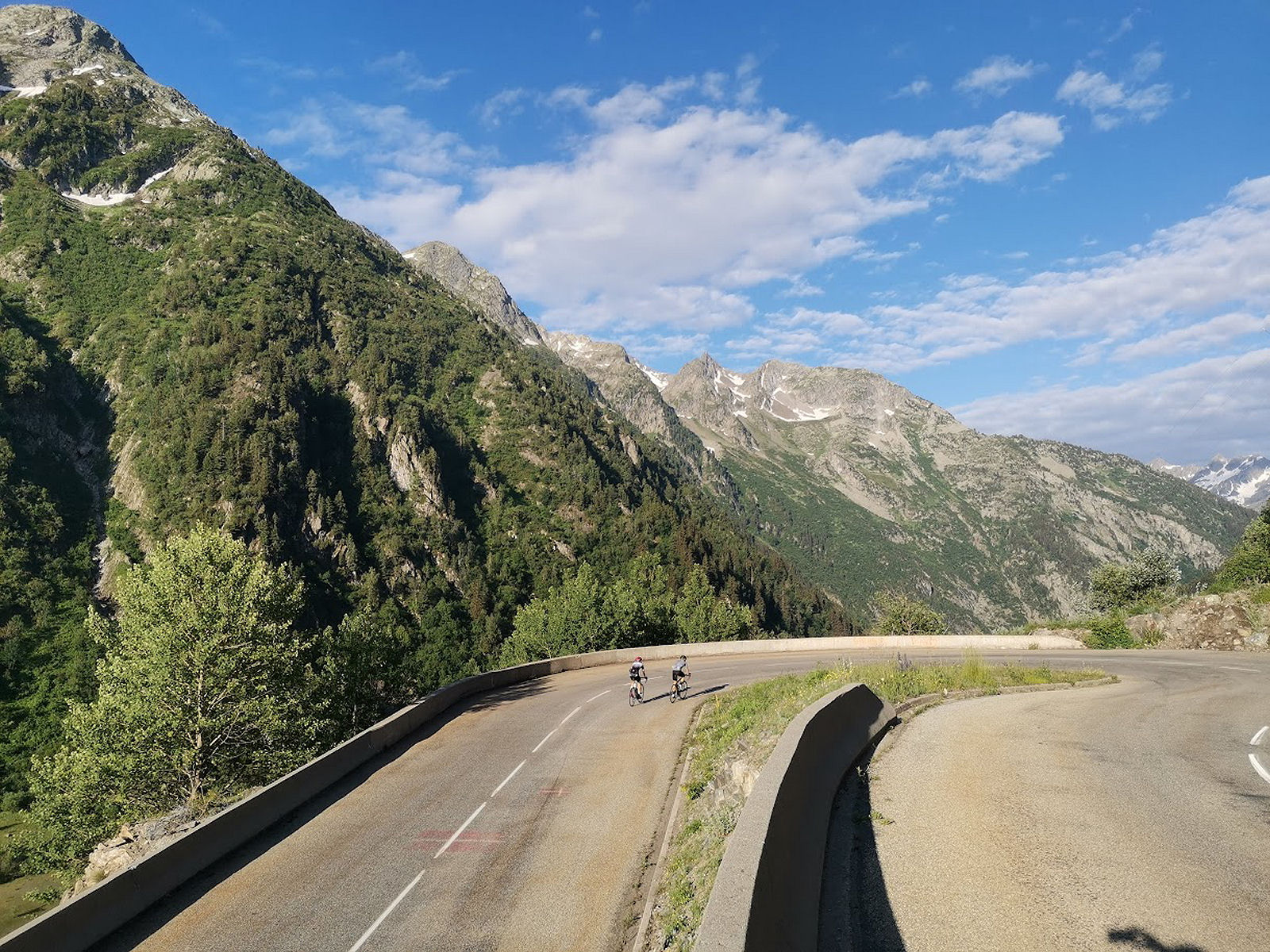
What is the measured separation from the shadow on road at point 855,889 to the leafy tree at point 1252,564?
149 feet

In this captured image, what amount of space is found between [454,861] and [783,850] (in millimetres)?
7051

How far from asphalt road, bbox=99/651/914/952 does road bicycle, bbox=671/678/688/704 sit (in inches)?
233

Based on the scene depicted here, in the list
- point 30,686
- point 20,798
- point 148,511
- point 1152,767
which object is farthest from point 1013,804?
point 148,511

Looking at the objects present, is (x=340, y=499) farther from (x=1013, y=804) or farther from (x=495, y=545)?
(x=1013, y=804)

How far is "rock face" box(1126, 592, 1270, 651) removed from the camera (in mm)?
34125

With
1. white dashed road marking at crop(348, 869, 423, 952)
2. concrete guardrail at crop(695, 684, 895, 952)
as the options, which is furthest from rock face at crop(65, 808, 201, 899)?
concrete guardrail at crop(695, 684, 895, 952)

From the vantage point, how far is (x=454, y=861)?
36.5 feet

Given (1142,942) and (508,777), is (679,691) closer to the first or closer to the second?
(508,777)

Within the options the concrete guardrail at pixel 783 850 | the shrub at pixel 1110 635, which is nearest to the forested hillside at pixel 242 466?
the shrub at pixel 1110 635

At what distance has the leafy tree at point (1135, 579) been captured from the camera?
6103 centimetres

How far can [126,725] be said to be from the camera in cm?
2666

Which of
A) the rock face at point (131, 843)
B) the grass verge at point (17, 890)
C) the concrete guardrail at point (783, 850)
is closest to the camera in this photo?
the concrete guardrail at point (783, 850)

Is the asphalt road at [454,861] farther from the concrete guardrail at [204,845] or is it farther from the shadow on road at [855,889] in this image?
the shadow on road at [855,889]

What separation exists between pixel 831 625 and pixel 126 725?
175478mm
